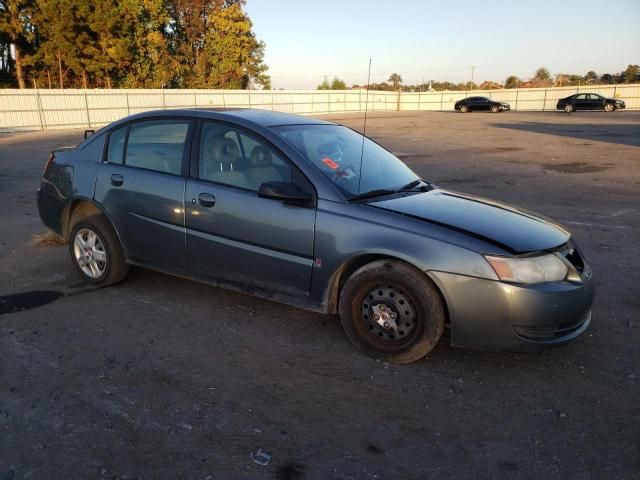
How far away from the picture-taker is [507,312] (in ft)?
10.5

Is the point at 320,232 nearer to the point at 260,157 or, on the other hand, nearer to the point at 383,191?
the point at 383,191

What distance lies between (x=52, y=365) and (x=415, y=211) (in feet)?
8.50

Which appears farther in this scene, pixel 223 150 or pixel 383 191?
pixel 223 150

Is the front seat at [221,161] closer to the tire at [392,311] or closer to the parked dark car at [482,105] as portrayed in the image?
the tire at [392,311]

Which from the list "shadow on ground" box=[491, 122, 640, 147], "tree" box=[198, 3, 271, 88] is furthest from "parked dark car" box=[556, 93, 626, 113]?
"tree" box=[198, 3, 271, 88]

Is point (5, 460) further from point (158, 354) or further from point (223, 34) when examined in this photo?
→ point (223, 34)

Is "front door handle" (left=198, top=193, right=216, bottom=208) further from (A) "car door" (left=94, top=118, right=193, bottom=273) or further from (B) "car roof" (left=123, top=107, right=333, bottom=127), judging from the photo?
(B) "car roof" (left=123, top=107, right=333, bottom=127)

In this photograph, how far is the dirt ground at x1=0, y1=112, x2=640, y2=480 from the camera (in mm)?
2576

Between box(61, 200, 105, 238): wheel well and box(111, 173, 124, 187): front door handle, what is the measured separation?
1.03ft

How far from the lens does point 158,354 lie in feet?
12.0

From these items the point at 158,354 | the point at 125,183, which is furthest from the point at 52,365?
the point at 125,183

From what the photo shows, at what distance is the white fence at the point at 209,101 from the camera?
96.0 ft

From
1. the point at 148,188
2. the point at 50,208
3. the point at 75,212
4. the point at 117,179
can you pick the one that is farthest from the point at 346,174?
the point at 50,208

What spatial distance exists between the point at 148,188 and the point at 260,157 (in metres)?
1.05
